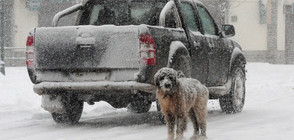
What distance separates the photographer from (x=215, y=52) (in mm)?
9633

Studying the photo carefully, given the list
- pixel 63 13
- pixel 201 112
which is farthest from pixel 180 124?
pixel 63 13

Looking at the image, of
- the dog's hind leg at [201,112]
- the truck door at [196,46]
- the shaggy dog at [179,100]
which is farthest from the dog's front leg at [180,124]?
the truck door at [196,46]

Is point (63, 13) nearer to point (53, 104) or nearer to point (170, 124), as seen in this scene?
point (53, 104)

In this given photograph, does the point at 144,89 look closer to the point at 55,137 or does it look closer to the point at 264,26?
the point at 55,137

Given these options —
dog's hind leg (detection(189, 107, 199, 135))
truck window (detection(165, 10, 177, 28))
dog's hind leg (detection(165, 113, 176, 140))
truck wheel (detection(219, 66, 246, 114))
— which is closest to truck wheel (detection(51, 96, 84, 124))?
truck window (detection(165, 10, 177, 28))

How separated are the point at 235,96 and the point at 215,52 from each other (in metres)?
1.05

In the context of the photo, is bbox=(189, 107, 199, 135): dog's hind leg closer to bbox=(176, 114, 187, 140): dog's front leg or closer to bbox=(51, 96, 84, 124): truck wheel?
bbox=(176, 114, 187, 140): dog's front leg

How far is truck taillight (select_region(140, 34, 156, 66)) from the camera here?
7.48m

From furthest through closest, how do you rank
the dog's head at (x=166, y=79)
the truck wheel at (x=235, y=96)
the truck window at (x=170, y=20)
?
1. the truck wheel at (x=235, y=96)
2. the truck window at (x=170, y=20)
3. the dog's head at (x=166, y=79)

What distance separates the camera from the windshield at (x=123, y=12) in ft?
28.8

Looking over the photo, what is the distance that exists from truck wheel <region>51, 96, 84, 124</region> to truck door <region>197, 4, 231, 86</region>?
6.92 ft

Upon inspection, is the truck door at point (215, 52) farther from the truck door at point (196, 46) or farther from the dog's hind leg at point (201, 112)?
the dog's hind leg at point (201, 112)

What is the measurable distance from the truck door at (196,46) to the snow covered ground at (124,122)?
0.76 metres

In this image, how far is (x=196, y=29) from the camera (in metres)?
9.50
